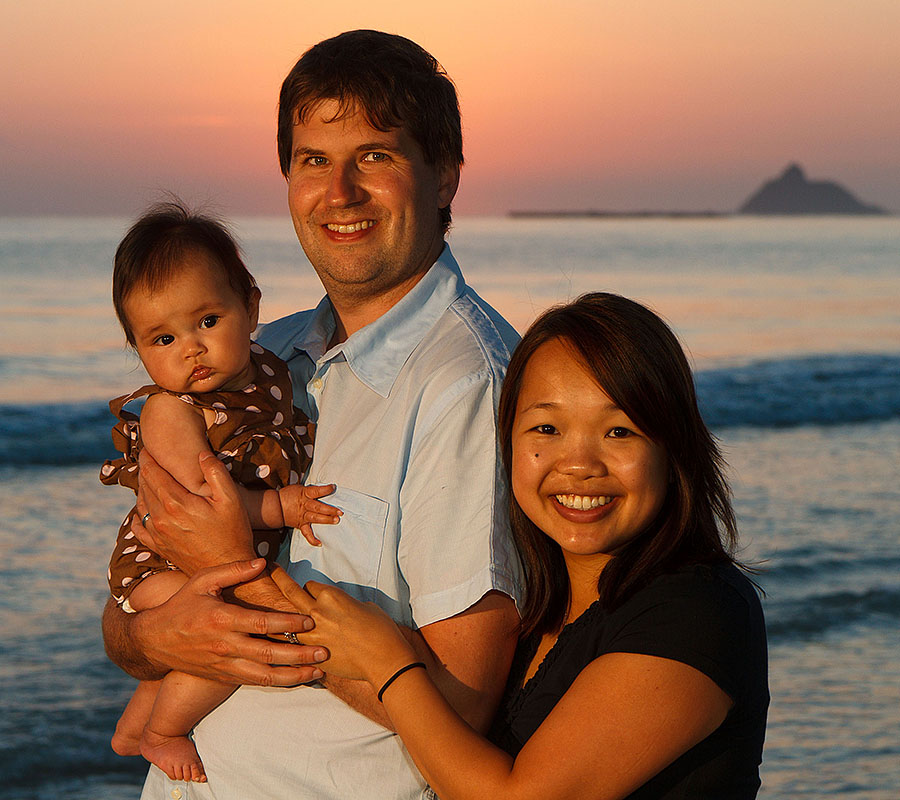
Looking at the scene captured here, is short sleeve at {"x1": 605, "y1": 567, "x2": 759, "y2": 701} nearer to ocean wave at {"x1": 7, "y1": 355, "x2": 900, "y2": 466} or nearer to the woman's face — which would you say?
the woman's face

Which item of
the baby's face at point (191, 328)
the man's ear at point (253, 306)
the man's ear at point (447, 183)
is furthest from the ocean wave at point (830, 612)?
the baby's face at point (191, 328)

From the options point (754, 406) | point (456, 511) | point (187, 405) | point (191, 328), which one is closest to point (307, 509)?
point (456, 511)

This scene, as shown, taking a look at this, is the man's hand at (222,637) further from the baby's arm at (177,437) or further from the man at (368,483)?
the baby's arm at (177,437)

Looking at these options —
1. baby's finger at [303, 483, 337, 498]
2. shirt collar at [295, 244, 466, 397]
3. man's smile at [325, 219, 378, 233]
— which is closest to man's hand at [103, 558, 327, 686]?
baby's finger at [303, 483, 337, 498]

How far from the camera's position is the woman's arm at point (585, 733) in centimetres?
212

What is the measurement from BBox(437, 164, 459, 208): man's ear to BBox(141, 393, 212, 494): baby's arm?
0.92 metres

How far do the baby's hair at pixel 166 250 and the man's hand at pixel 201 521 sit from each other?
1.72 feet

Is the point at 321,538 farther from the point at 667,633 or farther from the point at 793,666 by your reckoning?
the point at 793,666

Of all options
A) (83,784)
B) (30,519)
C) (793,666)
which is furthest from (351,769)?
(30,519)

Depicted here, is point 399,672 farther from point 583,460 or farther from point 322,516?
point 583,460

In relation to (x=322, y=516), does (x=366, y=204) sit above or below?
above

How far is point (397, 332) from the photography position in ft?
9.17

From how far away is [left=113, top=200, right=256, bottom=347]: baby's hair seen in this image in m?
3.00

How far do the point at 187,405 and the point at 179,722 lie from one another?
2.79ft
